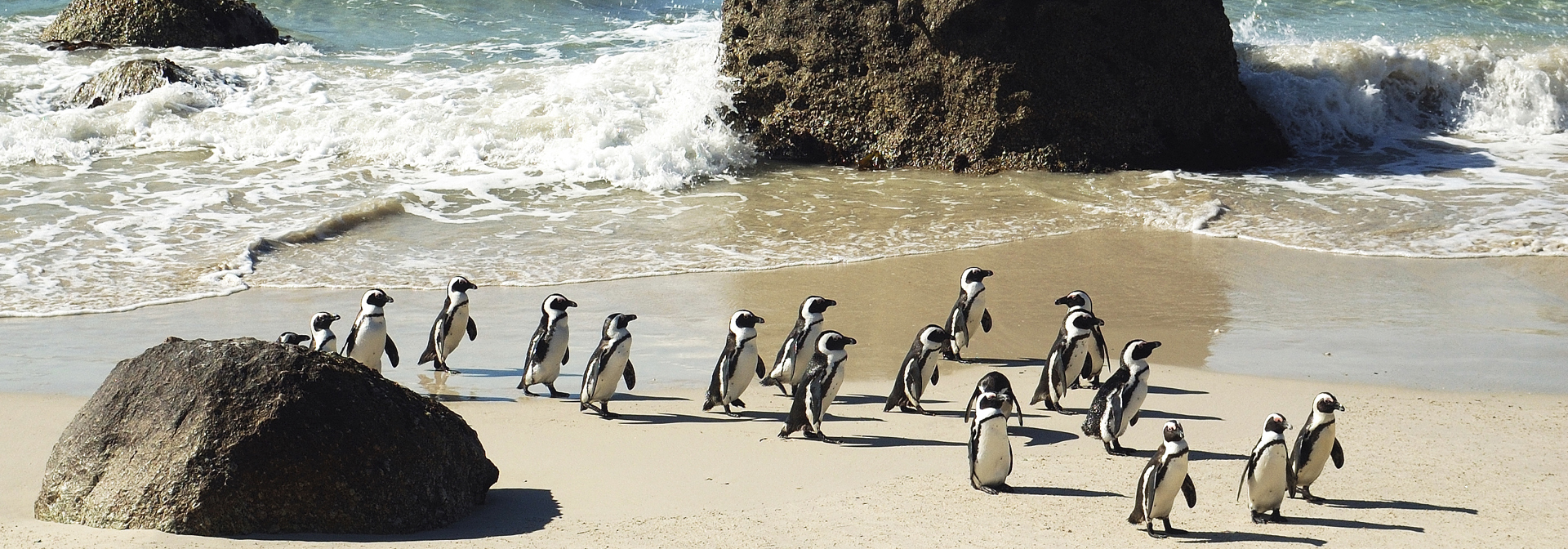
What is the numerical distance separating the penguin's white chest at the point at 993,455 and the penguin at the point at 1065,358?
1.29 m

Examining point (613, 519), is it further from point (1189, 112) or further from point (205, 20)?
point (205, 20)

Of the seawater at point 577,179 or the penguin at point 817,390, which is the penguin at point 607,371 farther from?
the seawater at point 577,179

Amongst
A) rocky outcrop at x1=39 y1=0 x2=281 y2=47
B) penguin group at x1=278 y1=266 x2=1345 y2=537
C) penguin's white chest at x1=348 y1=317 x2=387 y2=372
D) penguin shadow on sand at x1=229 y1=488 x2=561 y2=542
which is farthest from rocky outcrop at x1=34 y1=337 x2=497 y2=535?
rocky outcrop at x1=39 y1=0 x2=281 y2=47

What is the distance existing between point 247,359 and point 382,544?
82 cm

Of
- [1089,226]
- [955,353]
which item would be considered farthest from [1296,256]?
[955,353]

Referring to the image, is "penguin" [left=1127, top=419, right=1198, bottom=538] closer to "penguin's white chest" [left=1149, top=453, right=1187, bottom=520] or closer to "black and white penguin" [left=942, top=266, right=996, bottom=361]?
"penguin's white chest" [left=1149, top=453, right=1187, bottom=520]

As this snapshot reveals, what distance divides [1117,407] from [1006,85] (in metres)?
7.39

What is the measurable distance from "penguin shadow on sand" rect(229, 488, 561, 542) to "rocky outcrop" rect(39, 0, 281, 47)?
15.6 meters

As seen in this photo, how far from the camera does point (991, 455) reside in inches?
206

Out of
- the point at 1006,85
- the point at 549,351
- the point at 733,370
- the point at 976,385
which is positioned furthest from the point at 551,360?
the point at 1006,85

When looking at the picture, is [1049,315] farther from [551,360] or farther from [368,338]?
[368,338]

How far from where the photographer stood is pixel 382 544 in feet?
14.4

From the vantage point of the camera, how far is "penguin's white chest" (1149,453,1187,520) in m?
4.78

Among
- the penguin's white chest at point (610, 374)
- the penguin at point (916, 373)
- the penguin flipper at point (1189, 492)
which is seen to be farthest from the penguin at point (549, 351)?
the penguin flipper at point (1189, 492)
